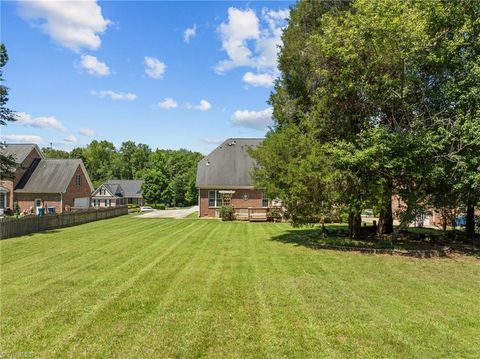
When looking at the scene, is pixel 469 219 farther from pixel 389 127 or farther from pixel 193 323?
pixel 193 323

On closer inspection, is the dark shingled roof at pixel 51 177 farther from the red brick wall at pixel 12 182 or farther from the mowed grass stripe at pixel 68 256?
the mowed grass stripe at pixel 68 256

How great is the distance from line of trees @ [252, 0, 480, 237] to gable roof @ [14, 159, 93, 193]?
2734 cm

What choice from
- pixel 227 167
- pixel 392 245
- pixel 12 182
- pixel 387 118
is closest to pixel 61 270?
pixel 392 245

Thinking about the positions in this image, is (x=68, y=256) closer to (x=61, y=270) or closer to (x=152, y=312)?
(x=61, y=270)

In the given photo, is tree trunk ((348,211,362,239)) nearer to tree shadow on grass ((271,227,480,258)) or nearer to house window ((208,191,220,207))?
tree shadow on grass ((271,227,480,258))

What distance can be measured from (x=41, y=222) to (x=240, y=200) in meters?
16.4

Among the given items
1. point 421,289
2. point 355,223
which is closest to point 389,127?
point 355,223

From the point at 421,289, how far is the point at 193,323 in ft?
20.0

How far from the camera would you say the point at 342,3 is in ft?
57.2

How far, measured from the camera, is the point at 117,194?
61094mm

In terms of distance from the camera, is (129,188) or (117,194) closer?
(117,194)

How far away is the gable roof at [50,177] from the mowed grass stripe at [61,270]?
24.2 m

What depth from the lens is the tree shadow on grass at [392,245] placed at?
13.7 meters

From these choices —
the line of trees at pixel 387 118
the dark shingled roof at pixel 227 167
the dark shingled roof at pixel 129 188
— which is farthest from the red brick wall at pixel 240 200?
the dark shingled roof at pixel 129 188
